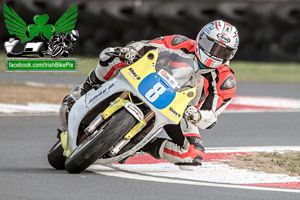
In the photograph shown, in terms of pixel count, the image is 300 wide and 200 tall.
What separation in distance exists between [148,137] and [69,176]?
0.73m

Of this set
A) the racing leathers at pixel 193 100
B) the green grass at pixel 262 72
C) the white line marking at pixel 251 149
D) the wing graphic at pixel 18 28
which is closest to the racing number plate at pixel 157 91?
the racing leathers at pixel 193 100

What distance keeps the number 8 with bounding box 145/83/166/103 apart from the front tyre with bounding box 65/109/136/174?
0.70ft

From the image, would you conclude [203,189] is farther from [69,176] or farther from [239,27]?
[239,27]

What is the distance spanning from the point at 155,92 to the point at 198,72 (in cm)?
71

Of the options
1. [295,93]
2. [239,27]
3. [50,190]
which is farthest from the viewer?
[239,27]

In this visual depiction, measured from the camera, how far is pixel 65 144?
642 cm

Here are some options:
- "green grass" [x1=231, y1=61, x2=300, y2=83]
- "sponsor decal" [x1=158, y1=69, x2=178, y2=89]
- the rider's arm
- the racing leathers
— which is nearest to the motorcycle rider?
the racing leathers

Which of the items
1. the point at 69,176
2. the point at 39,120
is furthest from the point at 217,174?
the point at 39,120

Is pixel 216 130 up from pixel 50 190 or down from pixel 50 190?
down

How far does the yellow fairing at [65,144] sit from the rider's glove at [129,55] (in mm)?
831

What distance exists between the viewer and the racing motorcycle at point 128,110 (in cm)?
588

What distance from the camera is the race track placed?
554 cm

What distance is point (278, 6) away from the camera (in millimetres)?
19844

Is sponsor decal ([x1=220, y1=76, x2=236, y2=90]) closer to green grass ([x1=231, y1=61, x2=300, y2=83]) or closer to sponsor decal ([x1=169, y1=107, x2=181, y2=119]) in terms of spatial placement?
sponsor decal ([x1=169, y1=107, x2=181, y2=119])
